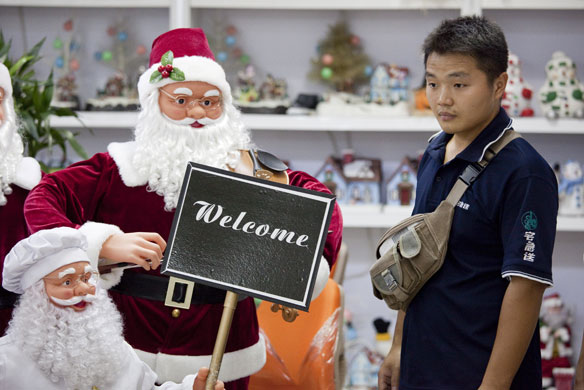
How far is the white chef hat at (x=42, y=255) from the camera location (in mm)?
1275

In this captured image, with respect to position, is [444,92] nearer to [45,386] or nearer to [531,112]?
[45,386]

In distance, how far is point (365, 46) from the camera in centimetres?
336

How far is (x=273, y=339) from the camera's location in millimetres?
2203

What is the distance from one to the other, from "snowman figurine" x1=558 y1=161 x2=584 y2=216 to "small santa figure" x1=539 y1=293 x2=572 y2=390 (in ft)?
1.34

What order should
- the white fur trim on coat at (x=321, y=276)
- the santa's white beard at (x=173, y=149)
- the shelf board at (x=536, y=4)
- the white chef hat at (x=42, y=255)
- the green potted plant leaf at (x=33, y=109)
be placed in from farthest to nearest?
the shelf board at (x=536, y=4) < the green potted plant leaf at (x=33, y=109) < the santa's white beard at (x=173, y=149) < the white fur trim on coat at (x=321, y=276) < the white chef hat at (x=42, y=255)

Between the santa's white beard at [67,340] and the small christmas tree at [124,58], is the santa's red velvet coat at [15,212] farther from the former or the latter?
the small christmas tree at [124,58]

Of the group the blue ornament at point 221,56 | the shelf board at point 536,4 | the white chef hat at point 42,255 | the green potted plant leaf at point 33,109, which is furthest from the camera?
the blue ornament at point 221,56

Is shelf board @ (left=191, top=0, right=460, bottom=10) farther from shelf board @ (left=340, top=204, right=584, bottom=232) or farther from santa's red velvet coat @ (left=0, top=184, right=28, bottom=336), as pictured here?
santa's red velvet coat @ (left=0, top=184, right=28, bottom=336)

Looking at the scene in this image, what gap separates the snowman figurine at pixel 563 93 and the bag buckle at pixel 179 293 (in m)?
2.07

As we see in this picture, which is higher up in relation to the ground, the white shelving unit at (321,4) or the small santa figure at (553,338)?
the white shelving unit at (321,4)

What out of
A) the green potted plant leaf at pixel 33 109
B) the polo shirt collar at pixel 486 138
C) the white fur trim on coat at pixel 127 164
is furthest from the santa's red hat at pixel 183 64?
the green potted plant leaf at pixel 33 109

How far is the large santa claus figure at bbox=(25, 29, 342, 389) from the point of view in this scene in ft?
5.24

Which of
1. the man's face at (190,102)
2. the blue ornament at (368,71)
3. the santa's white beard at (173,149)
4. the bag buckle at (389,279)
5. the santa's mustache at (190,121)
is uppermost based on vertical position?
the blue ornament at (368,71)

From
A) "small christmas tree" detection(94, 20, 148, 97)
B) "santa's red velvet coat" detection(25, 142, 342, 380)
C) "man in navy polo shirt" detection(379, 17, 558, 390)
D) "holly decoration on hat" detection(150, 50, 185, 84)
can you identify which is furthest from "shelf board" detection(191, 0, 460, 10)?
"man in navy polo shirt" detection(379, 17, 558, 390)
